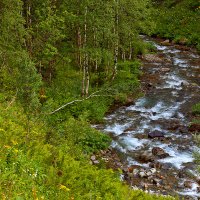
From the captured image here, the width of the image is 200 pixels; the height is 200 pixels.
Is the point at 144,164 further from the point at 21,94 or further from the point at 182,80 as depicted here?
the point at 182,80

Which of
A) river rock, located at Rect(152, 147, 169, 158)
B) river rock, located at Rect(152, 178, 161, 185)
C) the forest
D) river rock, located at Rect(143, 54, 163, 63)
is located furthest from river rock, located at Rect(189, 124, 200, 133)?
river rock, located at Rect(143, 54, 163, 63)

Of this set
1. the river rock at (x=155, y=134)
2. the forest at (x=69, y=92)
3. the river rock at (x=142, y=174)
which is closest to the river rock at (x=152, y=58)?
the forest at (x=69, y=92)

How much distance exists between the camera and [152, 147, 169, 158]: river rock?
22484 millimetres

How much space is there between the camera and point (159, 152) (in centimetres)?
2273

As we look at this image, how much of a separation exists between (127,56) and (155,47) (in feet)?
23.1

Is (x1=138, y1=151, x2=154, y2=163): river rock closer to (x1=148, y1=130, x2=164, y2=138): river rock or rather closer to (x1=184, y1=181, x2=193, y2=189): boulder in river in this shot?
(x1=148, y1=130, x2=164, y2=138): river rock

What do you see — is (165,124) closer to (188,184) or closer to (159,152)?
(159,152)

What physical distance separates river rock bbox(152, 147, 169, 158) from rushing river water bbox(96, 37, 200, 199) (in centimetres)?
26

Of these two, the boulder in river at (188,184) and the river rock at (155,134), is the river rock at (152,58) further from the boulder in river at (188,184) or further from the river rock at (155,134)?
the boulder in river at (188,184)

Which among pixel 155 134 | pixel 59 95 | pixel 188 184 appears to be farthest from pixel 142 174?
pixel 59 95

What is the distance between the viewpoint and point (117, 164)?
70.7ft

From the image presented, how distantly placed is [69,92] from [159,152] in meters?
10.4

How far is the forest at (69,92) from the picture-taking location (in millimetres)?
12562

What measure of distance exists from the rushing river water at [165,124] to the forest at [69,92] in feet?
1.81
